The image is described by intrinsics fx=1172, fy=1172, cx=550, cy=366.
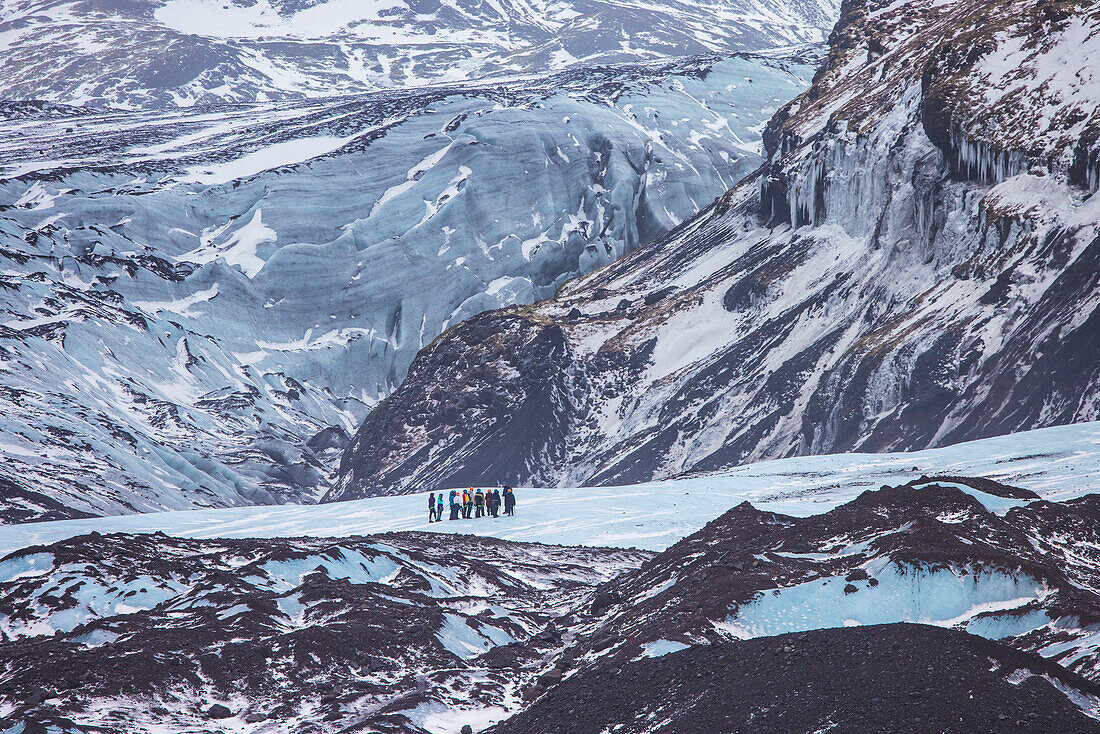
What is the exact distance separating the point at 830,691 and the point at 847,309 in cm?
7362

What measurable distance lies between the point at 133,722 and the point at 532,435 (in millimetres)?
77430

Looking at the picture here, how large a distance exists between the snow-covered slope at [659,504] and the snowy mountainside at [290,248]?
41.9m

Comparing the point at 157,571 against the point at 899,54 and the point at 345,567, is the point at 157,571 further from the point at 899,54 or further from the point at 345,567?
the point at 899,54

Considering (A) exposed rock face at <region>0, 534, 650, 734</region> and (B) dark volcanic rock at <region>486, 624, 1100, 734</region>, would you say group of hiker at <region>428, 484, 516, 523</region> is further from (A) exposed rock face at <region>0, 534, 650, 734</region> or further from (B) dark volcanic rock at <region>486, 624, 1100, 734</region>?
(B) dark volcanic rock at <region>486, 624, 1100, 734</region>

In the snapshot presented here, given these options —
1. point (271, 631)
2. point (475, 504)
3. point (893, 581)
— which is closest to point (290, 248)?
point (475, 504)

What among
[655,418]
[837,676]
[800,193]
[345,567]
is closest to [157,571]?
[345,567]

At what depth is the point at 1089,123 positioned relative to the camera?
260 feet

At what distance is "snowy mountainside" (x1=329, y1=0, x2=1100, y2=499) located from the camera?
75500 mm

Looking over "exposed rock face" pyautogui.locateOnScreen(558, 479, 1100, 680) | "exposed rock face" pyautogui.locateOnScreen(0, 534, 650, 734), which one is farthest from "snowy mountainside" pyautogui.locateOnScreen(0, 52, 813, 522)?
"exposed rock face" pyautogui.locateOnScreen(558, 479, 1100, 680)

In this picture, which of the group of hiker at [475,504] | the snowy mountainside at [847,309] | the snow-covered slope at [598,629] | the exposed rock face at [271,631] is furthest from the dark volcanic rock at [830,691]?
the snowy mountainside at [847,309]

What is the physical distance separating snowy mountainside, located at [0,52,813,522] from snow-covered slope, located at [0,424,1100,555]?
Result: 41.9m

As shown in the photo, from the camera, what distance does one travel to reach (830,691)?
19.7m

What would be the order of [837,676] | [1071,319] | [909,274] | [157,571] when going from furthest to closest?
1. [909,274]
2. [1071,319]
3. [157,571]
4. [837,676]

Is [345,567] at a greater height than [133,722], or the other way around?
[133,722]
